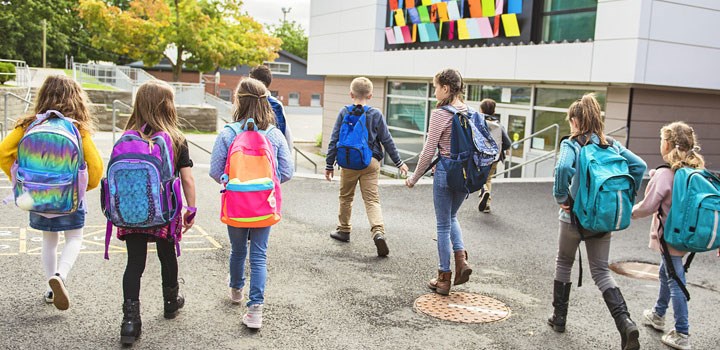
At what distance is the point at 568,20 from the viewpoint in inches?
603

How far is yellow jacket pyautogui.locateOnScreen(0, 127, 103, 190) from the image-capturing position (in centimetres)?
454

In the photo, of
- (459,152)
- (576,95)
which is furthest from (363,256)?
(576,95)

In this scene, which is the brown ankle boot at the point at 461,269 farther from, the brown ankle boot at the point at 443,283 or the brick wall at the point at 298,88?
the brick wall at the point at 298,88

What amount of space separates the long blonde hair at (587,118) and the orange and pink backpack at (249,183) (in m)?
2.08

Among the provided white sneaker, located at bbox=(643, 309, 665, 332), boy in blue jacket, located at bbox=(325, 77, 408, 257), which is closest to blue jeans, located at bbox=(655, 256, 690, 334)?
white sneaker, located at bbox=(643, 309, 665, 332)

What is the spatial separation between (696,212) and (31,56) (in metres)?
58.5

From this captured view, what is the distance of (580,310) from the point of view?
215 inches

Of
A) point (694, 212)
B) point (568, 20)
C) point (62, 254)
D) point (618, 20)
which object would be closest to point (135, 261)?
point (62, 254)

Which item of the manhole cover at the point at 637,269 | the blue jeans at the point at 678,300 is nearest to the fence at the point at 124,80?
the manhole cover at the point at 637,269

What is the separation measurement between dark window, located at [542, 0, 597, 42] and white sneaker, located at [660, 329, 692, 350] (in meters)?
11.0

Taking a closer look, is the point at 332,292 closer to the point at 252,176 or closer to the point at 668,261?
the point at 252,176

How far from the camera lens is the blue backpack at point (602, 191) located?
4387mm

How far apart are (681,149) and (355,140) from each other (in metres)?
3.04

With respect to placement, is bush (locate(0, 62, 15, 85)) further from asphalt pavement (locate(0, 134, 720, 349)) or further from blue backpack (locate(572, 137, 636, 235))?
blue backpack (locate(572, 137, 636, 235))
